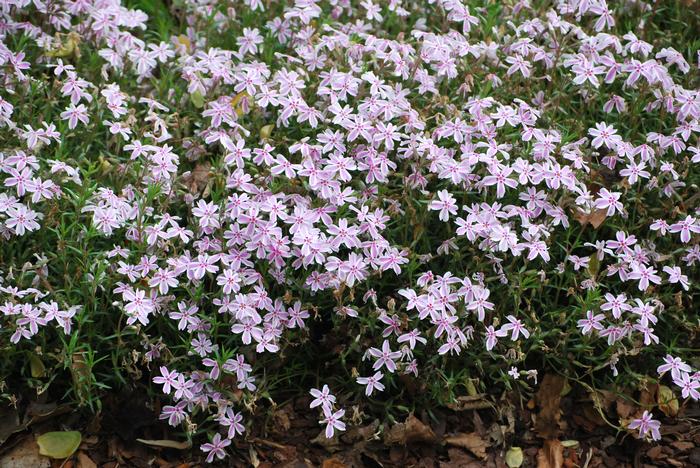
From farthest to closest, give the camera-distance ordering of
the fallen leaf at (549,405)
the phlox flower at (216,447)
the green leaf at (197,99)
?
the green leaf at (197,99)
the fallen leaf at (549,405)
the phlox flower at (216,447)

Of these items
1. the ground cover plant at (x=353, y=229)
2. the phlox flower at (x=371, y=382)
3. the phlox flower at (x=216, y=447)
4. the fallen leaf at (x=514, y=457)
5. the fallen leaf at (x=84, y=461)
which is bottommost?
the fallen leaf at (x=84, y=461)

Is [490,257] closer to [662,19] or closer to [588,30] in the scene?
[588,30]

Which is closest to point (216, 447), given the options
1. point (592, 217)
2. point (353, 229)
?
point (353, 229)

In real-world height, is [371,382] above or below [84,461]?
above

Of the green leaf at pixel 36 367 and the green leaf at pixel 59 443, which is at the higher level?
the green leaf at pixel 36 367

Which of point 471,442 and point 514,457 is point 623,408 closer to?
point 514,457

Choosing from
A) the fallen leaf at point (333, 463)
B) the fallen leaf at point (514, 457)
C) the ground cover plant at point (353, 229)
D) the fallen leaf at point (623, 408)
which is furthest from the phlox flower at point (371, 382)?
the fallen leaf at point (623, 408)

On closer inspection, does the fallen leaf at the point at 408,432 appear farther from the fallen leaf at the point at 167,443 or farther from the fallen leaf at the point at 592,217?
the fallen leaf at the point at 592,217
